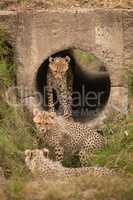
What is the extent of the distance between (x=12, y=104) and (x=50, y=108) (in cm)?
76

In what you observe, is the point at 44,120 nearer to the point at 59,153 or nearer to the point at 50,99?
the point at 59,153

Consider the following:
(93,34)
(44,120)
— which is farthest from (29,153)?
(93,34)

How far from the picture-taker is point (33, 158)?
911 centimetres

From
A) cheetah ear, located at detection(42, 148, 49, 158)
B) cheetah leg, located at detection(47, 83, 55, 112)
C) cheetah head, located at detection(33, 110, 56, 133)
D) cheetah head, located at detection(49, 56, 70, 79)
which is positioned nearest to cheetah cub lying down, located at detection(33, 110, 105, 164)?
cheetah head, located at detection(33, 110, 56, 133)

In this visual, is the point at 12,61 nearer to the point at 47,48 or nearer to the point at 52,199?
the point at 47,48

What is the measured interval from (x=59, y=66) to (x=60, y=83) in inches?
11.5

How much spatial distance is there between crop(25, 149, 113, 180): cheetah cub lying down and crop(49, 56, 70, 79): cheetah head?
1896 mm

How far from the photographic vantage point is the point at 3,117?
10.2 m

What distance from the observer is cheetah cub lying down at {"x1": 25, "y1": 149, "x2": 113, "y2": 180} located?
865 cm

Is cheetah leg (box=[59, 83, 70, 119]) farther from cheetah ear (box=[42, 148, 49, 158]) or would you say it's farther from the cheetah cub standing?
cheetah ear (box=[42, 148, 49, 158])

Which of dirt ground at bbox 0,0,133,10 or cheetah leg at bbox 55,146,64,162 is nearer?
cheetah leg at bbox 55,146,64,162

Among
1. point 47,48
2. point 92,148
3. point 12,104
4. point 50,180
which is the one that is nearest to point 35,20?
point 47,48

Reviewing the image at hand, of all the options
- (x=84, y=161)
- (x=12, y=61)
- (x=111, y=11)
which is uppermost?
(x=111, y=11)

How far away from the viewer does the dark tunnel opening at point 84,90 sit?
11.5m
